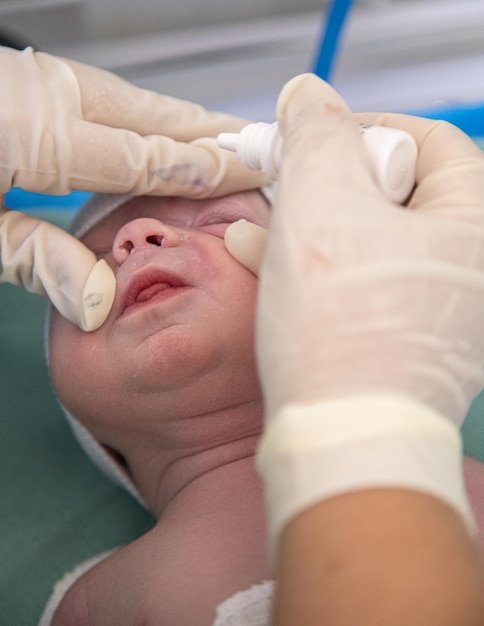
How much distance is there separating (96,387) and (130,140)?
38 cm

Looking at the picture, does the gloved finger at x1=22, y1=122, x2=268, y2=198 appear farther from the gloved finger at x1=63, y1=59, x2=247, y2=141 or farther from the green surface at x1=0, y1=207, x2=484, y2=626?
the green surface at x1=0, y1=207, x2=484, y2=626

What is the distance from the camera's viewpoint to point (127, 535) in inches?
48.1

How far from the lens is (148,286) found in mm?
1013

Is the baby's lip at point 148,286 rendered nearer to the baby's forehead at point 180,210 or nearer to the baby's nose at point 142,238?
the baby's nose at point 142,238

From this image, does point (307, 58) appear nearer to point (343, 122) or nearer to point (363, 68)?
point (363, 68)

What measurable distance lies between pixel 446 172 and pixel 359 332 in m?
0.28

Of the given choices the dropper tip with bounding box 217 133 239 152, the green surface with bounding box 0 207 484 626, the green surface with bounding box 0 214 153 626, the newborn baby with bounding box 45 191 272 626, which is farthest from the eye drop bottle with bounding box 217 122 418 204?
the green surface with bounding box 0 207 484 626

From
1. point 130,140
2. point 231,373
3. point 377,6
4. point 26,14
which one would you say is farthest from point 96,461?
point 377,6

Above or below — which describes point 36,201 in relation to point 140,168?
below

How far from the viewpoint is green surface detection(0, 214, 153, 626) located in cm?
114

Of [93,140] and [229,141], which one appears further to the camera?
[93,140]

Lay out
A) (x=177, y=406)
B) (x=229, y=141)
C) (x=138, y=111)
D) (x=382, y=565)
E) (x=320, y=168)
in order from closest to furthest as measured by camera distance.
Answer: (x=382, y=565), (x=320, y=168), (x=229, y=141), (x=177, y=406), (x=138, y=111)

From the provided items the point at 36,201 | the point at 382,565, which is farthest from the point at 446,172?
the point at 36,201

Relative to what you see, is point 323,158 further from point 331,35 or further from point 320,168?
point 331,35
